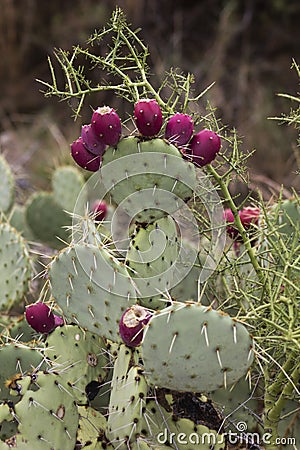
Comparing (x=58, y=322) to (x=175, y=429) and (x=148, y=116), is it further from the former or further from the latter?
(x=148, y=116)

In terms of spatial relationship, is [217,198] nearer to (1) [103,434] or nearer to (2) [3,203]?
(1) [103,434]

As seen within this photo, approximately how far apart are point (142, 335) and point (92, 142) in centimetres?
32

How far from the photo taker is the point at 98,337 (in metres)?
1.38

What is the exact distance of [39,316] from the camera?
1340mm

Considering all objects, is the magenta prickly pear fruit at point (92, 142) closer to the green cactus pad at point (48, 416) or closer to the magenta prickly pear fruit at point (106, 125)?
the magenta prickly pear fruit at point (106, 125)

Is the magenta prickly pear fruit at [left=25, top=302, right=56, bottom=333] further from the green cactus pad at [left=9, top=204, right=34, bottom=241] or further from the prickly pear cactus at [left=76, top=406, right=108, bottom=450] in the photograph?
the green cactus pad at [left=9, top=204, right=34, bottom=241]

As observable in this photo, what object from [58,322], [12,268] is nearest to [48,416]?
[58,322]

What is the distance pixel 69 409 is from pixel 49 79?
478 cm

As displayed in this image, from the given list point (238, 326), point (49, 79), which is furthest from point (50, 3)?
point (238, 326)

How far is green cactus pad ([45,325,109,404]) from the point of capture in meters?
1.32

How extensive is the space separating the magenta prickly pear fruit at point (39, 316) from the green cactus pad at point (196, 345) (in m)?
0.34

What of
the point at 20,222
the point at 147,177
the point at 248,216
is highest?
the point at 147,177

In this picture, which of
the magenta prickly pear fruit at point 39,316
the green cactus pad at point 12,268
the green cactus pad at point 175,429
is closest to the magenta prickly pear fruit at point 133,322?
the green cactus pad at point 175,429

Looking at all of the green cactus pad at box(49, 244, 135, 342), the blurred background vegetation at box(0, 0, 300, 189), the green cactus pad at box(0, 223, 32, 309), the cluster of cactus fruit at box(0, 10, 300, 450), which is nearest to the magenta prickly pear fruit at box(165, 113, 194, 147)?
the cluster of cactus fruit at box(0, 10, 300, 450)
